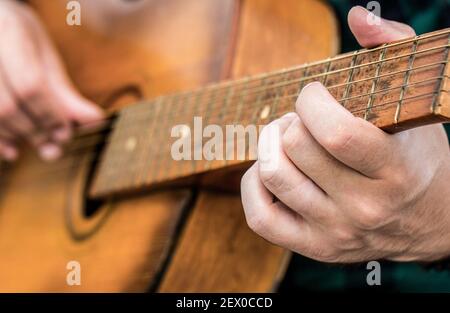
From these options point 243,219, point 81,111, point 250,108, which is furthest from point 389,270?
point 81,111

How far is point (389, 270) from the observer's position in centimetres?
88

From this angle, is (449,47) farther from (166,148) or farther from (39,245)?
(39,245)

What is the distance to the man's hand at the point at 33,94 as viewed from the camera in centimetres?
105

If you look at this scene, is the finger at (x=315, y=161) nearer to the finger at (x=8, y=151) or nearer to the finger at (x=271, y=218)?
the finger at (x=271, y=218)

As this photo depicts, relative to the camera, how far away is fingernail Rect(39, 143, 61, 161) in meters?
1.07

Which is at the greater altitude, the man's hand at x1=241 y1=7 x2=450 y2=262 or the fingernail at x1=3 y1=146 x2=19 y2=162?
the fingernail at x1=3 y1=146 x2=19 y2=162

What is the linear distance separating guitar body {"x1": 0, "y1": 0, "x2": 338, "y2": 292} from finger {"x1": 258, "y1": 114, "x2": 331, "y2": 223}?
19cm

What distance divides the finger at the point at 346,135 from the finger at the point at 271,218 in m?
0.09

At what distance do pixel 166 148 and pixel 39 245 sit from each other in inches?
11.1

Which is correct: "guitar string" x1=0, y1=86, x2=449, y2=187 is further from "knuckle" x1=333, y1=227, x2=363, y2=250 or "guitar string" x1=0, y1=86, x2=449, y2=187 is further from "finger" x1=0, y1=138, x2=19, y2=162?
"knuckle" x1=333, y1=227, x2=363, y2=250

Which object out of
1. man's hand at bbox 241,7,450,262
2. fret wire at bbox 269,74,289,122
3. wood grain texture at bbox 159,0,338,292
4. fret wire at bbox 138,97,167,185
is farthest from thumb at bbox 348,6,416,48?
fret wire at bbox 138,97,167,185

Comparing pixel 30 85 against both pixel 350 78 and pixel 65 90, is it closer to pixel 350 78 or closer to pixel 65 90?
pixel 65 90

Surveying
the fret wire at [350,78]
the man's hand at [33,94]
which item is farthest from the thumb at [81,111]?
the fret wire at [350,78]
